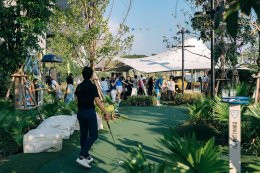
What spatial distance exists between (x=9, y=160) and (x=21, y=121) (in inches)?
62.4

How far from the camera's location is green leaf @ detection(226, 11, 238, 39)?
2338 millimetres

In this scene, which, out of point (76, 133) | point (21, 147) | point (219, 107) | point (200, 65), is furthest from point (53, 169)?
point (200, 65)

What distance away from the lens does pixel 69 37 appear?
49.6ft

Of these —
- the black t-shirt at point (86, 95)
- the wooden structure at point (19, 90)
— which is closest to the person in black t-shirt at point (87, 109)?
the black t-shirt at point (86, 95)

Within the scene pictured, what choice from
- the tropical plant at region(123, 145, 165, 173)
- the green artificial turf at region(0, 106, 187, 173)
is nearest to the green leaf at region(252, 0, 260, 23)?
the tropical plant at region(123, 145, 165, 173)

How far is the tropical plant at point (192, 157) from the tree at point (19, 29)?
6.71m

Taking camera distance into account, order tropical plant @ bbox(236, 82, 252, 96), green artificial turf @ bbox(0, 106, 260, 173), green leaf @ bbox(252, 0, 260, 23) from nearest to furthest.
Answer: green leaf @ bbox(252, 0, 260, 23) < green artificial turf @ bbox(0, 106, 260, 173) < tropical plant @ bbox(236, 82, 252, 96)

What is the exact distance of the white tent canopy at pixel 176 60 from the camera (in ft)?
81.8

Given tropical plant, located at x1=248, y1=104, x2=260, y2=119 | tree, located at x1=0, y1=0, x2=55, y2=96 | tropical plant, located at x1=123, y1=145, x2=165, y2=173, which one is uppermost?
tree, located at x1=0, y1=0, x2=55, y2=96

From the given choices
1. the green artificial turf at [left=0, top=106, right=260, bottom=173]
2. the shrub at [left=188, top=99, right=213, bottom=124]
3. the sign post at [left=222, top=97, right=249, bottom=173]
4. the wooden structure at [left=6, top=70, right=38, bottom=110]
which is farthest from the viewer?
the shrub at [left=188, top=99, right=213, bottom=124]

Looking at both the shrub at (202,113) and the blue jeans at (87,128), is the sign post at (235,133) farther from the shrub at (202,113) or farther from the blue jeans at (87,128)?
the shrub at (202,113)

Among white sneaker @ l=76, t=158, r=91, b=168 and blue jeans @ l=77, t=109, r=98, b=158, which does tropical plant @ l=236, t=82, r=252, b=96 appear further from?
white sneaker @ l=76, t=158, r=91, b=168

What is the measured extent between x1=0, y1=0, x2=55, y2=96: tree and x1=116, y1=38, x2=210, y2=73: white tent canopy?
14529 millimetres

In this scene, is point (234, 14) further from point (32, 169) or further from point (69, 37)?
point (69, 37)
